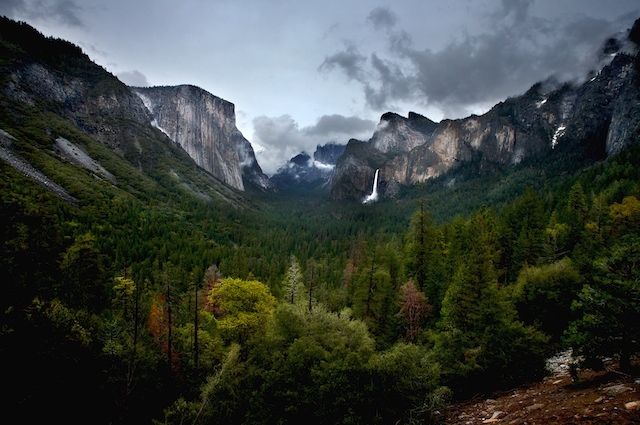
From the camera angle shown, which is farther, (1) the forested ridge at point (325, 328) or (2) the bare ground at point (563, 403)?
(1) the forested ridge at point (325, 328)

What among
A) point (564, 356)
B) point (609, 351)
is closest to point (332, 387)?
point (609, 351)

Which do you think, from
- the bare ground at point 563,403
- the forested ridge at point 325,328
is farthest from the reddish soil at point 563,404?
the forested ridge at point 325,328

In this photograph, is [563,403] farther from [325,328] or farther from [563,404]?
[325,328]

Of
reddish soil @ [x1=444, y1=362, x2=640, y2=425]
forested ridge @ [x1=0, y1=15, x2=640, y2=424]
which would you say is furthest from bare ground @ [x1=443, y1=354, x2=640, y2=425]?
forested ridge @ [x1=0, y1=15, x2=640, y2=424]

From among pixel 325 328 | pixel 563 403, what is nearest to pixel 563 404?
pixel 563 403

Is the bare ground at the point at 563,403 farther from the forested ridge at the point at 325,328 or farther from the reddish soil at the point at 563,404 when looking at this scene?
the forested ridge at the point at 325,328

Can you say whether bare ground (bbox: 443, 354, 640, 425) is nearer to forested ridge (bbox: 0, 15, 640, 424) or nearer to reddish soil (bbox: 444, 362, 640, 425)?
reddish soil (bbox: 444, 362, 640, 425)

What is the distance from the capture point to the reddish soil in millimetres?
8547

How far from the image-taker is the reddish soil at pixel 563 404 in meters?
8.55

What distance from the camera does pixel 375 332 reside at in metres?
29.1

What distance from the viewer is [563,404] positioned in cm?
1060

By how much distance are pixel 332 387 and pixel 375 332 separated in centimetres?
1607

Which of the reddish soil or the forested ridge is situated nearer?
the reddish soil

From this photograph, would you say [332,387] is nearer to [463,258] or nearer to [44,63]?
[463,258]
